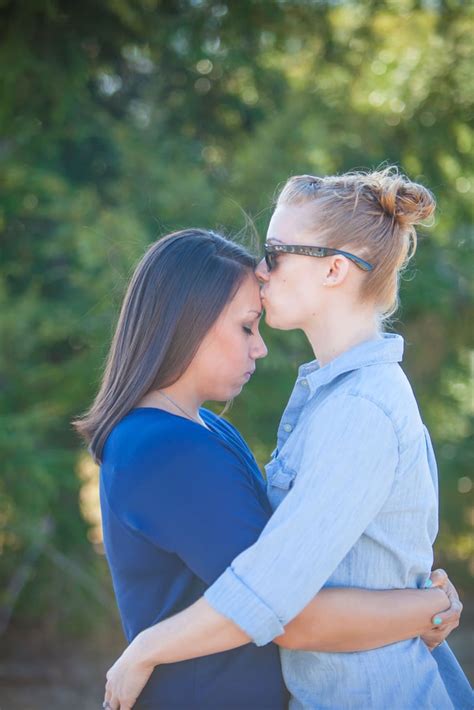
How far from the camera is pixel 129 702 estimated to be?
174 centimetres

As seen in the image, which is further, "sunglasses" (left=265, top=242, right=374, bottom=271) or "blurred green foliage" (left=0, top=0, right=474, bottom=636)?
"blurred green foliage" (left=0, top=0, right=474, bottom=636)

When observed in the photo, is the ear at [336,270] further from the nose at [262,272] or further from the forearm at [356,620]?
the forearm at [356,620]

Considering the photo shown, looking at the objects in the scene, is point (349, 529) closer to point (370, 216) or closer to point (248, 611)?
point (248, 611)

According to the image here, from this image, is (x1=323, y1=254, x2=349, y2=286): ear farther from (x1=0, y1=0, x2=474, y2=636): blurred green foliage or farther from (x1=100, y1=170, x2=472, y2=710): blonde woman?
(x1=0, y1=0, x2=474, y2=636): blurred green foliage

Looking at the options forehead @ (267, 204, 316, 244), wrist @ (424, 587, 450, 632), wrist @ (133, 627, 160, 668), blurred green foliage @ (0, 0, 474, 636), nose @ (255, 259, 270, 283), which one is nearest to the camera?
wrist @ (133, 627, 160, 668)

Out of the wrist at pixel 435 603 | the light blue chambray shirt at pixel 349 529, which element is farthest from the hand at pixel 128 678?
the wrist at pixel 435 603

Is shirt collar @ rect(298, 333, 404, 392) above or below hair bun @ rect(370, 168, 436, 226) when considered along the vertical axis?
below

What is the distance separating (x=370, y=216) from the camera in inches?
73.5

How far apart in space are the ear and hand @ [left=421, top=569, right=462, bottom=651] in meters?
0.68

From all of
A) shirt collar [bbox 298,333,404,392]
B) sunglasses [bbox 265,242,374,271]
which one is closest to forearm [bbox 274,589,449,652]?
shirt collar [bbox 298,333,404,392]

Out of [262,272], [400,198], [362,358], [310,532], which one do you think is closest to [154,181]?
[262,272]

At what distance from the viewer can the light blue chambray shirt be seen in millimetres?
1536

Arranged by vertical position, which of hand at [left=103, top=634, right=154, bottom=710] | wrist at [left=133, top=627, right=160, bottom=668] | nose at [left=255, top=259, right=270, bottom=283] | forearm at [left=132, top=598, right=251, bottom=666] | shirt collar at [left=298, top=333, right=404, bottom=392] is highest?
nose at [left=255, top=259, right=270, bottom=283]

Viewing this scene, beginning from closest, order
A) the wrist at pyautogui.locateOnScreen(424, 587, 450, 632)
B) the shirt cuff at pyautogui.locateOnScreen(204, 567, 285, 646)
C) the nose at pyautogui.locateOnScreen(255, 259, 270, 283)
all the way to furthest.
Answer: the shirt cuff at pyautogui.locateOnScreen(204, 567, 285, 646) < the wrist at pyautogui.locateOnScreen(424, 587, 450, 632) < the nose at pyautogui.locateOnScreen(255, 259, 270, 283)
